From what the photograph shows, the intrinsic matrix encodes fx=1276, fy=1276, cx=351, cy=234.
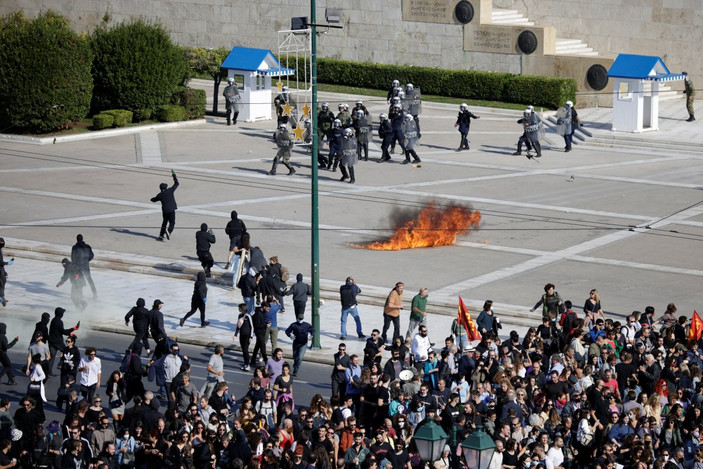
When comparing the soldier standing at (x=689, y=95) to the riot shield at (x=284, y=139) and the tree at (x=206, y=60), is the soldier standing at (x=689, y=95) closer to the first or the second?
the riot shield at (x=284, y=139)

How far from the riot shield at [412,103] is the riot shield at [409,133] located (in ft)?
9.07

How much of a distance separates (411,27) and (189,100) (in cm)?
1009

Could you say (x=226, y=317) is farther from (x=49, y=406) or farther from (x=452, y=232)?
(x=452, y=232)

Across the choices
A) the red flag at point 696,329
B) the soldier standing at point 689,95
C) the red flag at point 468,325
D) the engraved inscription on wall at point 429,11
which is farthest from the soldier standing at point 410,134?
the red flag at point 696,329

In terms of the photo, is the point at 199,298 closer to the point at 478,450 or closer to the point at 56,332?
the point at 56,332

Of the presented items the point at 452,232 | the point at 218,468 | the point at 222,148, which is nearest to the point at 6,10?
the point at 222,148

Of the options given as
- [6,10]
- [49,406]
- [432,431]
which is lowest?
[49,406]

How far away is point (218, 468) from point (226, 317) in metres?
8.85

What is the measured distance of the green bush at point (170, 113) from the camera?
1692 inches

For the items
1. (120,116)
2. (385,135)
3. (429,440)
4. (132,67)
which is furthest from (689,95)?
(429,440)

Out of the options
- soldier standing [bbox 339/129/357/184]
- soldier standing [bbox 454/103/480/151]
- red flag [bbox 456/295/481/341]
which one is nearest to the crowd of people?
red flag [bbox 456/295/481/341]

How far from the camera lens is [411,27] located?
1937 inches

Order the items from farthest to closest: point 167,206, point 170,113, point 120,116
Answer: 1. point 170,113
2. point 120,116
3. point 167,206

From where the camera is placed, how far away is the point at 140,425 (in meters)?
14.9
